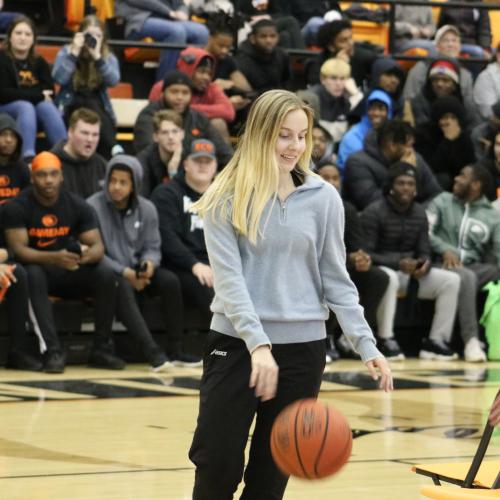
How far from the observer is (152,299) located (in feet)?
32.3

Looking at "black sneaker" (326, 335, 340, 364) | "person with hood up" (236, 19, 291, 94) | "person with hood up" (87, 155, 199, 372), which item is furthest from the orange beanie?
"person with hood up" (236, 19, 291, 94)

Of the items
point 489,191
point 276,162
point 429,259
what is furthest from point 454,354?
point 276,162

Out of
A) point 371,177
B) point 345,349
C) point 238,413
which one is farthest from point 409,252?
point 238,413

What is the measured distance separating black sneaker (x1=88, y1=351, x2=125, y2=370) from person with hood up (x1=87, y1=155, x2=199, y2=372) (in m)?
0.22

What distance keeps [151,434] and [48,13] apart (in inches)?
307

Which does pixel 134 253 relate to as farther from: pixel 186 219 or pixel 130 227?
pixel 186 219

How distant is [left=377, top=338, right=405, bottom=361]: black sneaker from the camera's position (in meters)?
10.4

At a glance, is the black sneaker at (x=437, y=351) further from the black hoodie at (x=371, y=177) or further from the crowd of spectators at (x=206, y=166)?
the black hoodie at (x=371, y=177)

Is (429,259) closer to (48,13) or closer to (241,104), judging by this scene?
(241,104)

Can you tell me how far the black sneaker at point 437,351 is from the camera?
10.7 meters

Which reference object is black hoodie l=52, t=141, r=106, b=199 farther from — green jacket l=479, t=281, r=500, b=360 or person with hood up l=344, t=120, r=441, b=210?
green jacket l=479, t=281, r=500, b=360

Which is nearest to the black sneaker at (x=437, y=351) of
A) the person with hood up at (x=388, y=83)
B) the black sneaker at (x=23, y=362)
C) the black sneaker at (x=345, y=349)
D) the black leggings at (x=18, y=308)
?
the black sneaker at (x=345, y=349)

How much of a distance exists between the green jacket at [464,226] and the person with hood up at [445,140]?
104cm

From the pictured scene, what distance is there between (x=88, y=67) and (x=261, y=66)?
7.24ft
